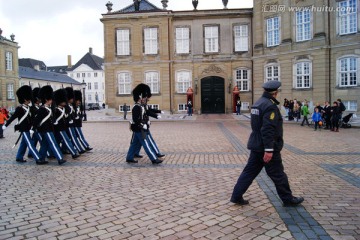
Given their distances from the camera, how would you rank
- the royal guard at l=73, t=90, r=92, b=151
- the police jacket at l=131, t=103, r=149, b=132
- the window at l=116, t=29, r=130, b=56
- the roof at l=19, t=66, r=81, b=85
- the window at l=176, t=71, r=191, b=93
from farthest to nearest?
the roof at l=19, t=66, r=81, b=85 < the window at l=116, t=29, r=130, b=56 < the window at l=176, t=71, r=191, b=93 < the royal guard at l=73, t=90, r=92, b=151 < the police jacket at l=131, t=103, r=149, b=132

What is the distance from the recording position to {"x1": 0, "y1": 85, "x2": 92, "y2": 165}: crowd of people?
374 inches

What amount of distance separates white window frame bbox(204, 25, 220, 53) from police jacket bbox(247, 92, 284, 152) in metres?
28.2

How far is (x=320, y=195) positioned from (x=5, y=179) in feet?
21.7

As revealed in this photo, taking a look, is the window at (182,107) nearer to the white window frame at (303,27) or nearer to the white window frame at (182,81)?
the white window frame at (182,81)

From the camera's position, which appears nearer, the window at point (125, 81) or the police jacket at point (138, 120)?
the police jacket at point (138, 120)

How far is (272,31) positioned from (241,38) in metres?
4.11

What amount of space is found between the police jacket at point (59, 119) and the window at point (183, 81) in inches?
920

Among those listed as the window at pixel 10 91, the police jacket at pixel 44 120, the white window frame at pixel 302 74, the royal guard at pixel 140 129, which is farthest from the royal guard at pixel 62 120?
the window at pixel 10 91

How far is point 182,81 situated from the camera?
3325 centimetres

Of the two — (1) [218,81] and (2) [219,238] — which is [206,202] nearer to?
(2) [219,238]

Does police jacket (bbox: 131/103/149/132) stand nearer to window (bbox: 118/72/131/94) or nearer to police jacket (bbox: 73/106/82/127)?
police jacket (bbox: 73/106/82/127)

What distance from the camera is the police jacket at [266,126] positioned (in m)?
5.23

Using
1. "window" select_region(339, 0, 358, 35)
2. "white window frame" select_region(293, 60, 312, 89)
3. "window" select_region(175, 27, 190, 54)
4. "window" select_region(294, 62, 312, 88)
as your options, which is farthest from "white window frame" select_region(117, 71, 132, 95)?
"window" select_region(339, 0, 358, 35)

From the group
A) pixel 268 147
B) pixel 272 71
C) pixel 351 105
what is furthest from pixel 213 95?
pixel 268 147
